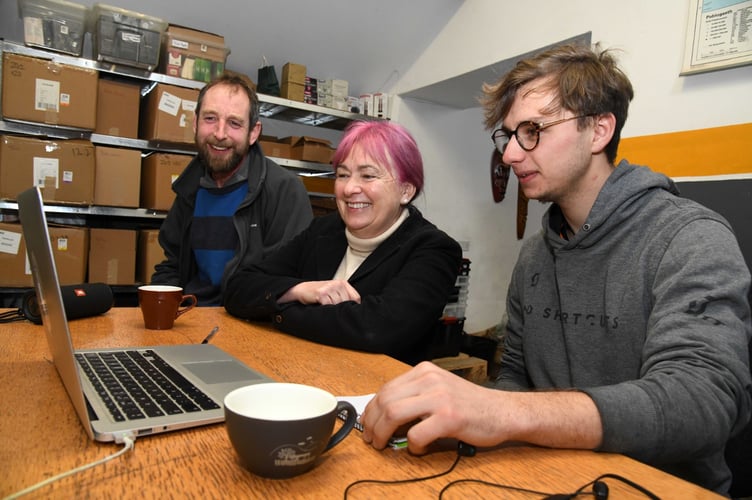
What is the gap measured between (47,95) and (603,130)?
294 centimetres

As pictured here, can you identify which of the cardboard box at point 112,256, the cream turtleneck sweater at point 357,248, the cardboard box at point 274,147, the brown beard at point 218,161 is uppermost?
the cardboard box at point 274,147

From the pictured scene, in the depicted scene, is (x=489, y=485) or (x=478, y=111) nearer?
(x=489, y=485)

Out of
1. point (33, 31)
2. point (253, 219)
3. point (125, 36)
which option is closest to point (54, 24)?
point (33, 31)

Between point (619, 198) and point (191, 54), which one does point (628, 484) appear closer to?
point (619, 198)

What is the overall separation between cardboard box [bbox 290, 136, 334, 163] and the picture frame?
2.45m

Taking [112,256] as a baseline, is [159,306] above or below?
above

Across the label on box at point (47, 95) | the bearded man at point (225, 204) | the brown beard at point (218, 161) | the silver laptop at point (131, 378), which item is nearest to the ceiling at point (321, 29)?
the label on box at point (47, 95)

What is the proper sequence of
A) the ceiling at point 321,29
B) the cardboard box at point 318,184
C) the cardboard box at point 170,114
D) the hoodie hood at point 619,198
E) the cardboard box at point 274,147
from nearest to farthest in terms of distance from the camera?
the hoodie hood at point 619,198
the cardboard box at point 170,114
the ceiling at point 321,29
the cardboard box at point 274,147
the cardboard box at point 318,184

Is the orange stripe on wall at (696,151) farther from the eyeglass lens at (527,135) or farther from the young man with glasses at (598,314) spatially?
the eyeglass lens at (527,135)

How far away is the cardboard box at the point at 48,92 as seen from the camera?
2.83 meters

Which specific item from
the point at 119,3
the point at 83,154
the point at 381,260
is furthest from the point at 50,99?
the point at 381,260

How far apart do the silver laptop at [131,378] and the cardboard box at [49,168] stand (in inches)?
95.3

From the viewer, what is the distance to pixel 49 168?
295 cm

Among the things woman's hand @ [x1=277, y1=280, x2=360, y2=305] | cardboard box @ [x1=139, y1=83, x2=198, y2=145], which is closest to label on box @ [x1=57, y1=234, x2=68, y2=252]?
cardboard box @ [x1=139, y1=83, x2=198, y2=145]
